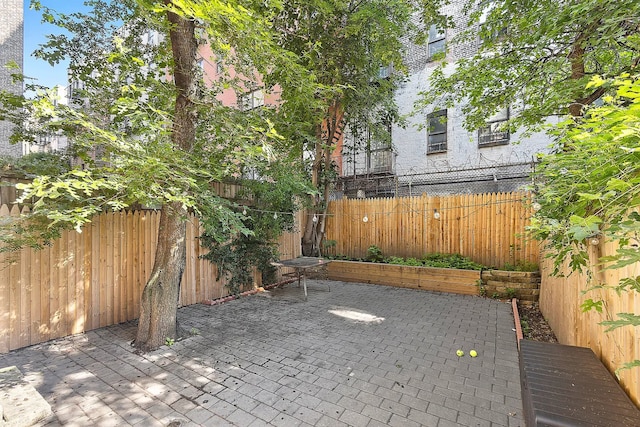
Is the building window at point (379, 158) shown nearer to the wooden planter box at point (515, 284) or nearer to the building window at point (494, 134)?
the building window at point (494, 134)

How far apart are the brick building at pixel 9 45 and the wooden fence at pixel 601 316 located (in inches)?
668

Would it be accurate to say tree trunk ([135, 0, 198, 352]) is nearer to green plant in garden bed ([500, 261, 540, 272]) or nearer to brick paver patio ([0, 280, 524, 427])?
brick paver patio ([0, 280, 524, 427])

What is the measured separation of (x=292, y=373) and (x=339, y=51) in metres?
7.52

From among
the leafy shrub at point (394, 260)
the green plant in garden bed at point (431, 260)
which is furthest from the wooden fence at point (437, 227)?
the leafy shrub at point (394, 260)

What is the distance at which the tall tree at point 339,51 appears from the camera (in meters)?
6.46

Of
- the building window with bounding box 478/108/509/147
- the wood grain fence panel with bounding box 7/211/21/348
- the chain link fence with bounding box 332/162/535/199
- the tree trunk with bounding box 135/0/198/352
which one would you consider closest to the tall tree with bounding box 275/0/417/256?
the tree trunk with bounding box 135/0/198/352

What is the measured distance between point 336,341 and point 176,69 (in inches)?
187

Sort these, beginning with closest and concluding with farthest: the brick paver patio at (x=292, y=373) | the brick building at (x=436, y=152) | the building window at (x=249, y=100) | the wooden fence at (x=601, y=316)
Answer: the wooden fence at (x=601, y=316) < the brick paver patio at (x=292, y=373) < the building window at (x=249, y=100) < the brick building at (x=436, y=152)

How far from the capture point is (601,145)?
151 cm

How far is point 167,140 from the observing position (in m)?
3.53

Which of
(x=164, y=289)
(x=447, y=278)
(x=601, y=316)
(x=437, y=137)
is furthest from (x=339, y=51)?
(x=601, y=316)

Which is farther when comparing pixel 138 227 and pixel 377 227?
pixel 377 227

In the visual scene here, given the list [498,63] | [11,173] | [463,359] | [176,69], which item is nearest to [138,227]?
[11,173]

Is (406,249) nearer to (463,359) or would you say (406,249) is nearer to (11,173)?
(463,359)
